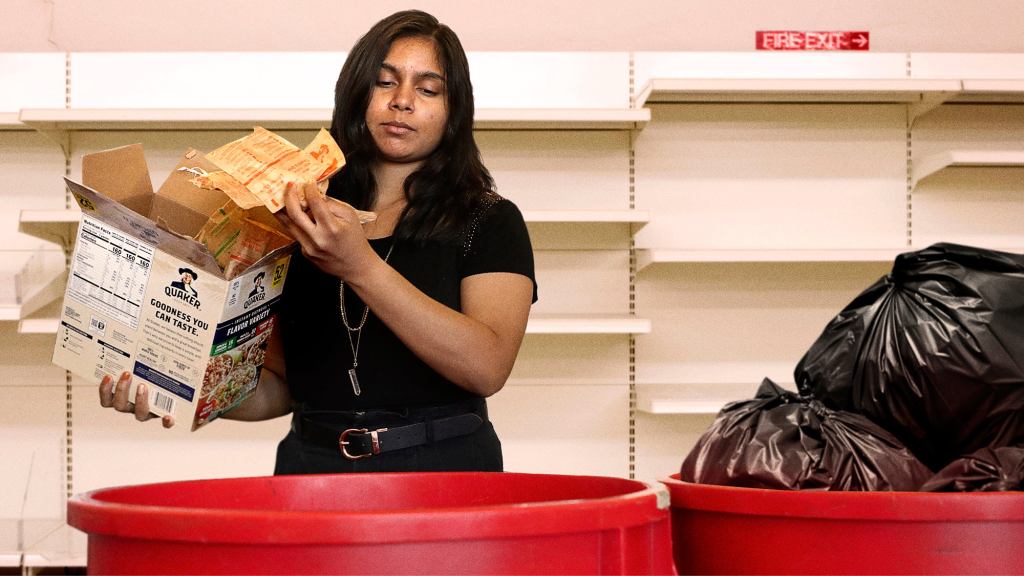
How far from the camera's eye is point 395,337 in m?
1.47

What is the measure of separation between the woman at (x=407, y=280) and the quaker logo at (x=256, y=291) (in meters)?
0.25

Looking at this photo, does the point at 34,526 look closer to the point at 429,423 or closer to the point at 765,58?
the point at 429,423

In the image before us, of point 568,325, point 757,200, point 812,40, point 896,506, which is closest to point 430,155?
point 896,506

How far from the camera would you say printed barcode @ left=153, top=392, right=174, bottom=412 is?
118cm

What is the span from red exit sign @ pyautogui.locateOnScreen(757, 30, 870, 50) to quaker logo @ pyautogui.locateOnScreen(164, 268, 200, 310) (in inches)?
114

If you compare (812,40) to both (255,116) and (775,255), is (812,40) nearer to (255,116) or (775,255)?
(775,255)

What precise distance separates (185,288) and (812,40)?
297 centimetres

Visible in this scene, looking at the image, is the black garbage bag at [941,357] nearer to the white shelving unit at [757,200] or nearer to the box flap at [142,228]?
the box flap at [142,228]

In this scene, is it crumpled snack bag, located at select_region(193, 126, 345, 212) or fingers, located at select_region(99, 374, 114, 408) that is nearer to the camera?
crumpled snack bag, located at select_region(193, 126, 345, 212)

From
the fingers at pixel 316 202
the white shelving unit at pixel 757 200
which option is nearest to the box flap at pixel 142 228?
the fingers at pixel 316 202

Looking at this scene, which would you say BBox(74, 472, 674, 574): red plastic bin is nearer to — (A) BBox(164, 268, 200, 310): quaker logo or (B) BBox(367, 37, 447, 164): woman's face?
(A) BBox(164, 268, 200, 310): quaker logo

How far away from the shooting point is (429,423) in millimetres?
1415

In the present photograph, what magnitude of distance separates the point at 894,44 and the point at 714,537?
2.99 meters

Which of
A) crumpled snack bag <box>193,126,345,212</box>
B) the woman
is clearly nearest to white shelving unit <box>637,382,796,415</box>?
the woman
